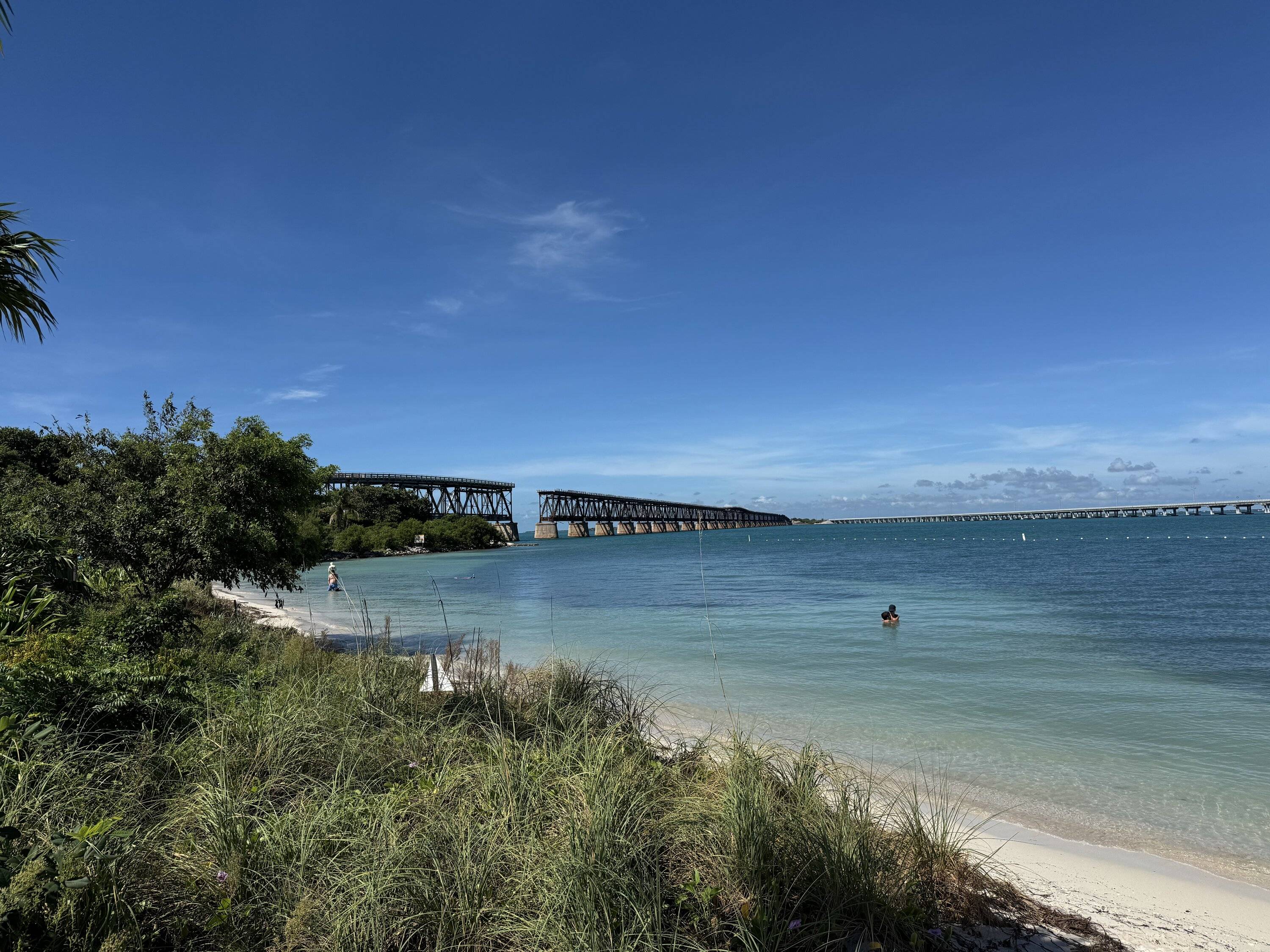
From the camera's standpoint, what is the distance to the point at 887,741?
35.8 ft

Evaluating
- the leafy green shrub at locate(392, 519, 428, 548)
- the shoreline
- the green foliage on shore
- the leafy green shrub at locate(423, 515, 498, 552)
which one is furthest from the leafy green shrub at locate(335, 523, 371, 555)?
the shoreline

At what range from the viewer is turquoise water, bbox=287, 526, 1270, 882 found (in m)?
8.84

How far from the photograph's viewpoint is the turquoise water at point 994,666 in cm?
884

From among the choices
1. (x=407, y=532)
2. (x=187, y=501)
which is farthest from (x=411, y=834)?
(x=407, y=532)

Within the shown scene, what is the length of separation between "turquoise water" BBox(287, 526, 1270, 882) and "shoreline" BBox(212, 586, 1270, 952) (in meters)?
0.45

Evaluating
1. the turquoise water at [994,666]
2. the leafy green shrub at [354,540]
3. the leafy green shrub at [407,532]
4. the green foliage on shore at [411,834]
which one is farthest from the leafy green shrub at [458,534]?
the green foliage on shore at [411,834]

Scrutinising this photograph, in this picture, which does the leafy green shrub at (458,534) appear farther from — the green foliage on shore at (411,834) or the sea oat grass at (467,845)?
the sea oat grass at (467,845)

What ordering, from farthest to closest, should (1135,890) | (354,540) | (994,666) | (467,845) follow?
1. (354,540)
2. (994,666)
3. (1135,890)
4. (467,845)

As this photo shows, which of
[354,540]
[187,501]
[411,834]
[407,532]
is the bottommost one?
[354,540]

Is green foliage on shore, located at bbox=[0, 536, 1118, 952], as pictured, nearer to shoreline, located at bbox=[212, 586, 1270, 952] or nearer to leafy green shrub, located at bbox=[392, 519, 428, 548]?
shoreline, located at bbox=[212, 586, 1270, 952]

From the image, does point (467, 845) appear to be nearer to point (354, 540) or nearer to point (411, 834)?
point (411, 834)

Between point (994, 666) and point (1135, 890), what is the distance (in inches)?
476

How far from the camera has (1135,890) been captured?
241 inches

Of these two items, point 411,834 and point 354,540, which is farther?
point 354,540
